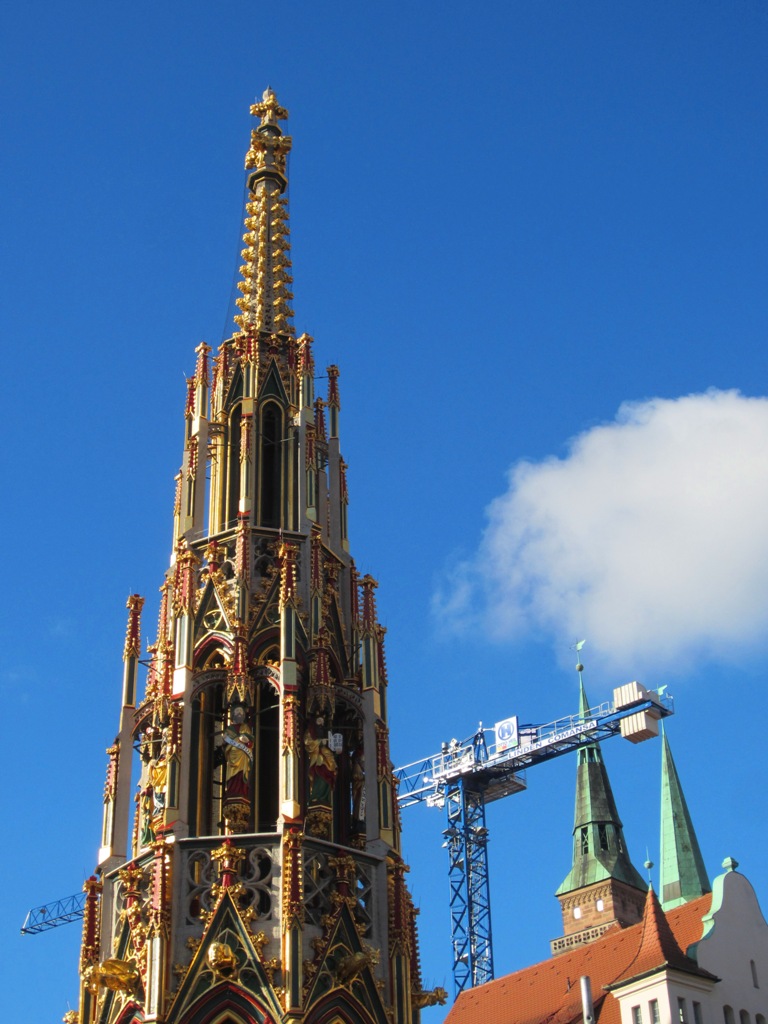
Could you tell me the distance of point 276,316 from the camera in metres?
43.7

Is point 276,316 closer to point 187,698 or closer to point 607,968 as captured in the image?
point 187,698

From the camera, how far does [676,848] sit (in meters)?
84.1

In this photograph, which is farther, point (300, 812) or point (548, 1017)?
point (548, 1017)

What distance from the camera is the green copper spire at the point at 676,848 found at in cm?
8088

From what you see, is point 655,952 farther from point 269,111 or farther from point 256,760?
point 269,111

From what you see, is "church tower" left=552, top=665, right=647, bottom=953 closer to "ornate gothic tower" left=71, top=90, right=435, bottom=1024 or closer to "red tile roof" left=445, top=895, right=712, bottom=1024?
"red tile roof" left=445, top=895, right=712, bottom=1024

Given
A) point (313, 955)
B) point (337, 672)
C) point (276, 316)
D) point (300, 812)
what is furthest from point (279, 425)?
point (313, 955)

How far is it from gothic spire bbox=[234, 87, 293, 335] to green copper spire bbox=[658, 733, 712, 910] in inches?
1703

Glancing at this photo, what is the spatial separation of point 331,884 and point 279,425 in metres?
11.7

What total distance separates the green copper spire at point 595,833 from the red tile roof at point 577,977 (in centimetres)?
4559

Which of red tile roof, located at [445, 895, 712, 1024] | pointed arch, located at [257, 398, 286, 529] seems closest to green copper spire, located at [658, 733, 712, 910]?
red tile roof, located at [445, 895, 712, 1024]

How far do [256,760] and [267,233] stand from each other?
1504cm

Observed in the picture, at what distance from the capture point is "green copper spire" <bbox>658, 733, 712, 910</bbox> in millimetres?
80875

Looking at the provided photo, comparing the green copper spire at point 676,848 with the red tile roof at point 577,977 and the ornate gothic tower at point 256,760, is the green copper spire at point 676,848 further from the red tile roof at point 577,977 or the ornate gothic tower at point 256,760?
the ornate gothic tower at point 256,760
